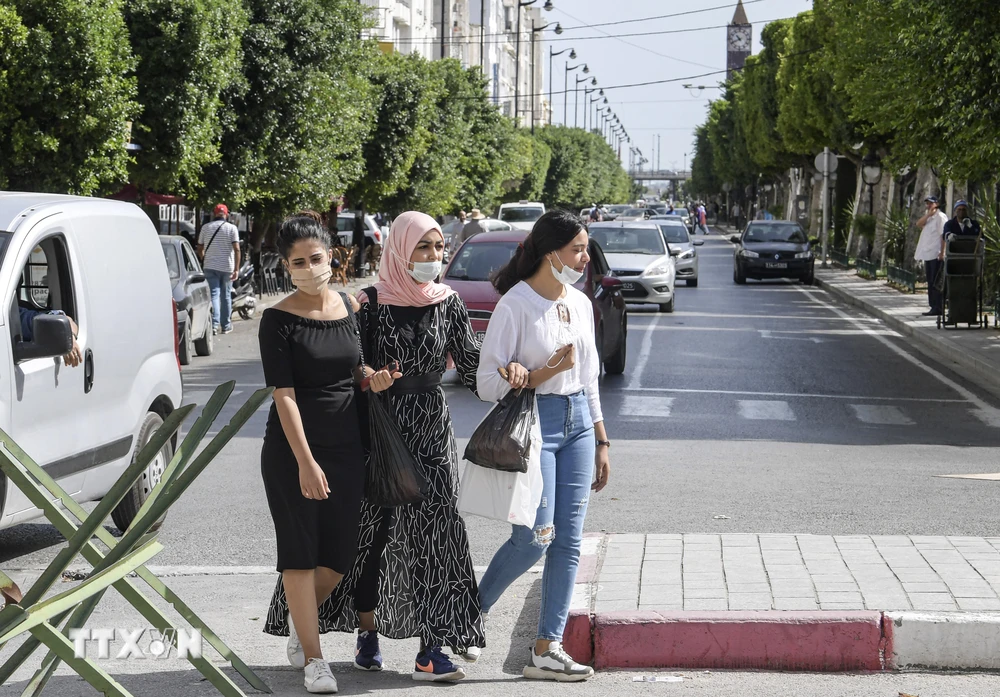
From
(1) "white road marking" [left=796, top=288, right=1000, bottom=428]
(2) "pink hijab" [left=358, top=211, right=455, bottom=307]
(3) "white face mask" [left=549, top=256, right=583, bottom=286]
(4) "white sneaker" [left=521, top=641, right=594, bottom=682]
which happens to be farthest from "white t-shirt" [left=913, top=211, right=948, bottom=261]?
(2) "pink hijab" [left=358, top=211, right=455, bottom=307]

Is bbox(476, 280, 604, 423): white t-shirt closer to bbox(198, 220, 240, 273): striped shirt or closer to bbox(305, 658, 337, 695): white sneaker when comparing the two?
bbox(305, 658, 337, 695): white sneaker

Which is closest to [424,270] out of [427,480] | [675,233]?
[427,480]

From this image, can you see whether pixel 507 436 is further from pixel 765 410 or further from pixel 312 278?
pixel 765 410

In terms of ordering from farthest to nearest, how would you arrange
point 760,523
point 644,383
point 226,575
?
point 644,383 → point 760,523 → point 226,575

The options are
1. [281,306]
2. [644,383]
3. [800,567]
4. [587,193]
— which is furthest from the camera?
[587,193]

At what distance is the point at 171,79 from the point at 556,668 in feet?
60.3

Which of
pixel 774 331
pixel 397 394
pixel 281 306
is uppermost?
pixel 281 306

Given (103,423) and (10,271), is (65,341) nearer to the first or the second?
(10,271)

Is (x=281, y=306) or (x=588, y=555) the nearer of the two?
(x=281, y=306)

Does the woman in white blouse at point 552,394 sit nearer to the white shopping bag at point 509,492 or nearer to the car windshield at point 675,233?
the white shopping bag at point 509,492

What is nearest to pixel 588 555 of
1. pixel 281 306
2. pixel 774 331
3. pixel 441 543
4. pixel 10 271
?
pixel 441 543

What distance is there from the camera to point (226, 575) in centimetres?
712

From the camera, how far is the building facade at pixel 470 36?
6159 cm

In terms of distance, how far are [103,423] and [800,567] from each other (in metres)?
3.61
